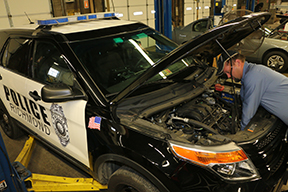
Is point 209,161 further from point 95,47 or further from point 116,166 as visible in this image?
point 95,47

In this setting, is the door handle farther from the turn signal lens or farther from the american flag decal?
the turn signal lens

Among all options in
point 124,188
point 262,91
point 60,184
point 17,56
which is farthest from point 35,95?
point 262,91

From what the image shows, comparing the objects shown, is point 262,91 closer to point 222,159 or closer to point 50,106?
point 222,159

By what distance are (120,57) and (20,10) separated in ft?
14.7

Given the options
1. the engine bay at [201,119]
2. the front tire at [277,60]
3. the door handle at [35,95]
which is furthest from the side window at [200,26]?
the door handle at [35,95]

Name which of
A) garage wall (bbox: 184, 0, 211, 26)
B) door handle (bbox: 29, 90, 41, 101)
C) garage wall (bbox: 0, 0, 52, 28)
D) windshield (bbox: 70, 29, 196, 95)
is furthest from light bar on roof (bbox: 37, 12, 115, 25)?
garage wall (bbox: 184, 0, 211, 26)

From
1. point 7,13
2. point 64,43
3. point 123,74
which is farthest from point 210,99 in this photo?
point 7,13

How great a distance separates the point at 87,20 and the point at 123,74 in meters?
0.98

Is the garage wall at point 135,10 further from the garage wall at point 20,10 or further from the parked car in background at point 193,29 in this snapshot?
the garage wall at point 20,10

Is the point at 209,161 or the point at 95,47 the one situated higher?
the point at 95,47

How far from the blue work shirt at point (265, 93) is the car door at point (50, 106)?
1.40 meters

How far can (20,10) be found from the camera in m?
5.68

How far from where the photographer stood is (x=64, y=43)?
2.21 meters

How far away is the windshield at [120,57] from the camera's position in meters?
2.19
